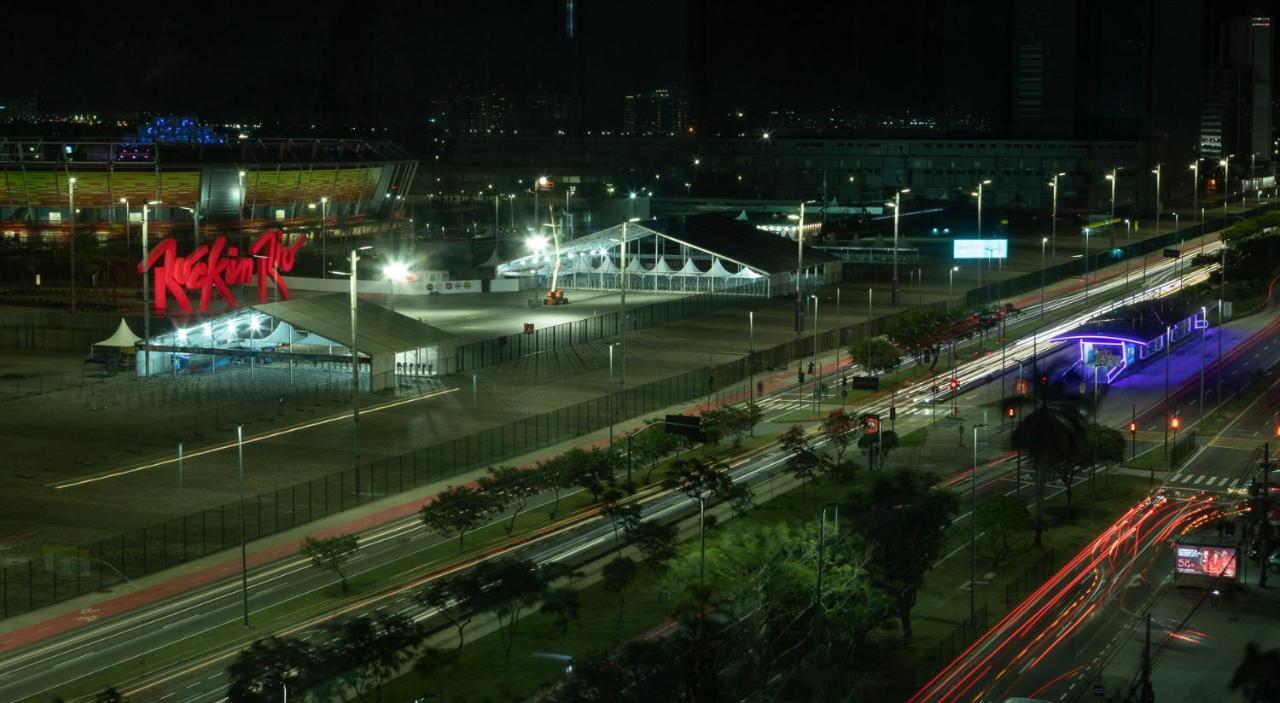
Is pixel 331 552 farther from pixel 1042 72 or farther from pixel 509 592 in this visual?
Answer: pixel 1042 72

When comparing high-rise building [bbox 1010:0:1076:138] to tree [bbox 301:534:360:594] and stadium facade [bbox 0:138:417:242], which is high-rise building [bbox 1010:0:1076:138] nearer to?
stadium facade [bbox 0:138:417:242]

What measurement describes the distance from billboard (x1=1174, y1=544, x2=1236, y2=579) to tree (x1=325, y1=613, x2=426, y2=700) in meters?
18.3

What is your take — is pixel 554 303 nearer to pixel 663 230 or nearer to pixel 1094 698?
pixel 663 230

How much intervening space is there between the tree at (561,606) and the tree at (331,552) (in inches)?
206

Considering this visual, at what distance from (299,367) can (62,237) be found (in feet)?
170

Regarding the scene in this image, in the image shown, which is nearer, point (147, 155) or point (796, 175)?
point (147, 155)

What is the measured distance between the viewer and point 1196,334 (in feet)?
237

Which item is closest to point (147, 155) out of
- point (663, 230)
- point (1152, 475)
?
point (663, 230)

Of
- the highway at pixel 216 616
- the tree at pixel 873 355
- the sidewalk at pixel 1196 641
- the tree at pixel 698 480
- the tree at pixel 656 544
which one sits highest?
the tree at pixel 873 355

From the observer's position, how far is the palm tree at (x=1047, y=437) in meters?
40.4

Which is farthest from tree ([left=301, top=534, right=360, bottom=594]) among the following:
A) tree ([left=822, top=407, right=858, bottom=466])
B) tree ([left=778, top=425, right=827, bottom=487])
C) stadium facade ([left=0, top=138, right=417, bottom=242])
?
stadium facade ([left=0, top=138, right=417, bottom=242])

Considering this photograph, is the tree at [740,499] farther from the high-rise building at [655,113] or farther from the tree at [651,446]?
the high-rise building at [655,113]

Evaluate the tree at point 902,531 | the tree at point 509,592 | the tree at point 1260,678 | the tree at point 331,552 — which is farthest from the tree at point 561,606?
the tree at point 1260,678

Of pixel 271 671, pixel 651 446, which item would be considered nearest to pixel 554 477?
pixel 651 446
